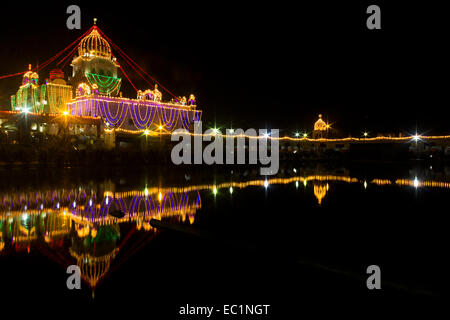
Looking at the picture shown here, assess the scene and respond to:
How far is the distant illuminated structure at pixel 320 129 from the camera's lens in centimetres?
5200

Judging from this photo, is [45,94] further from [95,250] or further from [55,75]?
[95,250]

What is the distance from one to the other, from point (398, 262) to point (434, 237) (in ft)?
4.45

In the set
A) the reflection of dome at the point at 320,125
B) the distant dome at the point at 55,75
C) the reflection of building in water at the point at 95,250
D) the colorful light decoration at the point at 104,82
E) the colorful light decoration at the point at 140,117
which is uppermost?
the distant dome at the point at 55,75

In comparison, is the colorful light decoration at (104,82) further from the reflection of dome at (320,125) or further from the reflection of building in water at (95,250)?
the reflection of dome at (320,125)

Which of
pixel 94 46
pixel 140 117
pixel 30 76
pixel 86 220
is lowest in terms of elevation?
pixel 86 220

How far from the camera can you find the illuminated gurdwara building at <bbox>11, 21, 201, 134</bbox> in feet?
98.2

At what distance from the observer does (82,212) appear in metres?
6.07

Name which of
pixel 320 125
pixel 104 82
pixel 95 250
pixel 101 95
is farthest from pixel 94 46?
pixel 320 125

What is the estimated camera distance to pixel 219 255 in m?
3.74

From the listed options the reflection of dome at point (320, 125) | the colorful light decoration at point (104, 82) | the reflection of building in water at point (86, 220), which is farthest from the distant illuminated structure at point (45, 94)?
the reflection of dome at point (320, 125)

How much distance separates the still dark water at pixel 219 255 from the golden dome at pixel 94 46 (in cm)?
3025

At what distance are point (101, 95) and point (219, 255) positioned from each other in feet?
92.7
